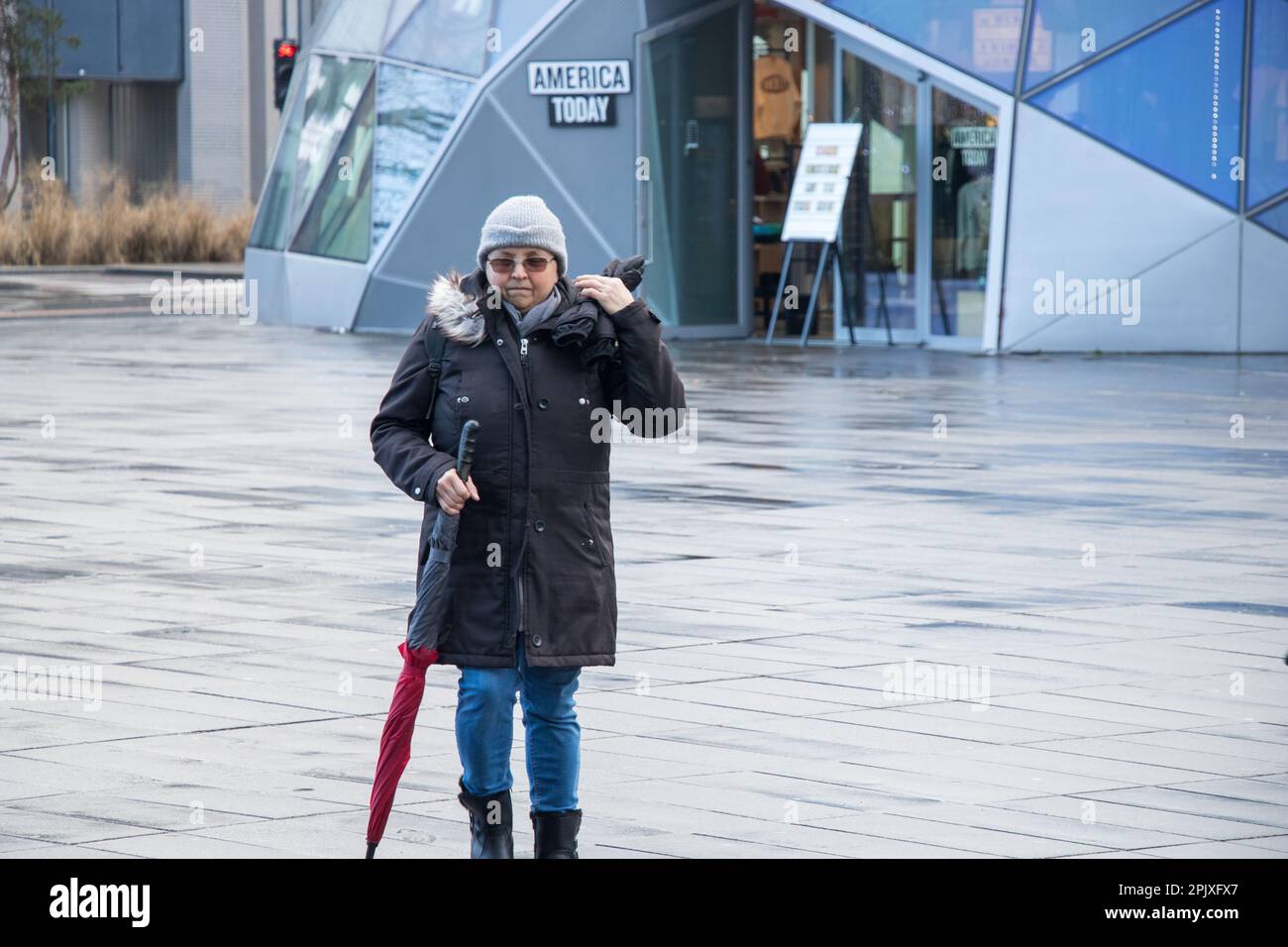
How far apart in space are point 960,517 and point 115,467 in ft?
17.2

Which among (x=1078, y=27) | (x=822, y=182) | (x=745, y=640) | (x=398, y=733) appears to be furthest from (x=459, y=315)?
(x=822, y=182)

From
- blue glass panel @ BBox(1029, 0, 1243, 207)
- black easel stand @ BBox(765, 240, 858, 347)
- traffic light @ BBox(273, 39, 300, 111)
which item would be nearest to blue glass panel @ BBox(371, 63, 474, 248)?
black easel stand @ BBox(765, 240, 858, 347)

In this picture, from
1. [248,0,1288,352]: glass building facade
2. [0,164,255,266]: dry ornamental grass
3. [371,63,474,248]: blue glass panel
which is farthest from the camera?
[0,164,255,266]: dry ornamental grass

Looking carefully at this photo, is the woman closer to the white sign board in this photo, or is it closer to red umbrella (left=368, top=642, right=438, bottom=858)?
red umbrella (left=368, top=642, right=438, bottom=858)

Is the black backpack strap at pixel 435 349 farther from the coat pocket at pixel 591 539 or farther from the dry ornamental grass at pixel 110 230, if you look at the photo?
the dry ornamental grass at pixel 110 230

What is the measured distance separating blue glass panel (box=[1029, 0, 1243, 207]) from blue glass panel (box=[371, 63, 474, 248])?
7149mm

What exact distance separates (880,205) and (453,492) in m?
18.9

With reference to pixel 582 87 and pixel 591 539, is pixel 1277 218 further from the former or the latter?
pixel 591 539

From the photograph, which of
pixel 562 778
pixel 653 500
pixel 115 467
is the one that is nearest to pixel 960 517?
pixel 653 500

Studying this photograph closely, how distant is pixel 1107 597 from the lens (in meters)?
9.37

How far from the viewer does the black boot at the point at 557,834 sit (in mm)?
5492

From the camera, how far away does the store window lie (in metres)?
22.5

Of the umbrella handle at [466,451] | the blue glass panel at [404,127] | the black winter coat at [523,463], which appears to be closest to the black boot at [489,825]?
the black winter coat at [523,463]
